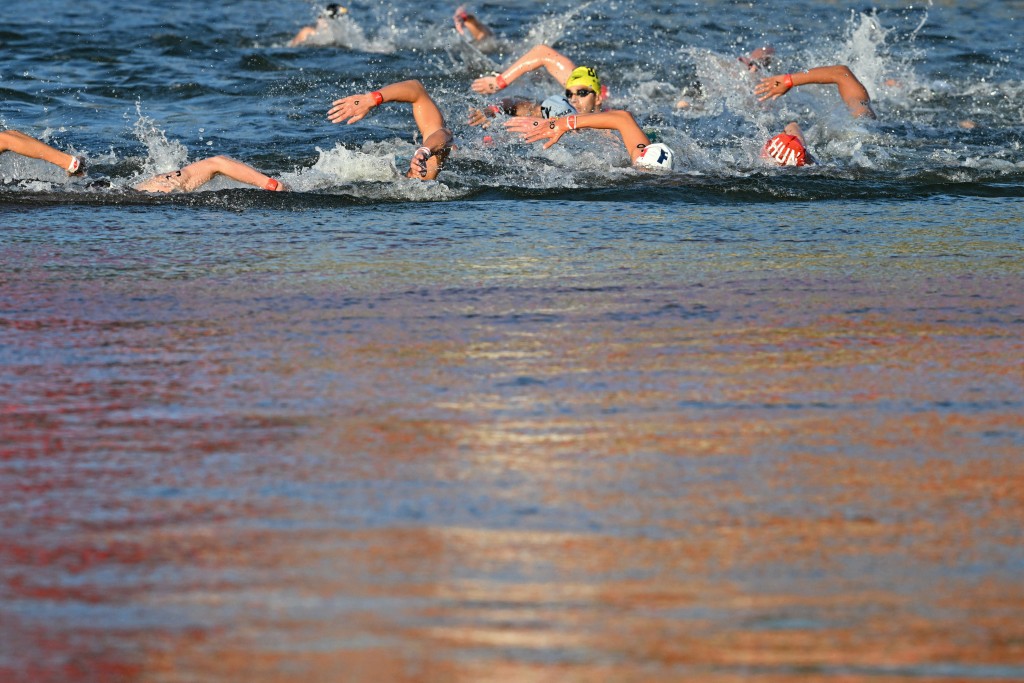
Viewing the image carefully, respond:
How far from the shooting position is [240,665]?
3.53 meters

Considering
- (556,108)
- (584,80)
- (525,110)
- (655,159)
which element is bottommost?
(655,159)

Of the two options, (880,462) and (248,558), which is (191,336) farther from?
(880,462)

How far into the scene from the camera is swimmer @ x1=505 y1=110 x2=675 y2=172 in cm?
1112

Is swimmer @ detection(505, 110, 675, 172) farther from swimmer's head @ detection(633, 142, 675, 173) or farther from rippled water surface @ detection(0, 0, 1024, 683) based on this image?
rippled water surface @ detection(0, 0, 1024, 683)

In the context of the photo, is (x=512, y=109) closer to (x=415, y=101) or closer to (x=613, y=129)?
(x=613, y=129)

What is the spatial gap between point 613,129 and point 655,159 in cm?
77

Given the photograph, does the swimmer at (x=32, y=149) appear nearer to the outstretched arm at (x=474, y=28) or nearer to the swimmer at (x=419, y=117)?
the swimmer at (x=419, y=117)

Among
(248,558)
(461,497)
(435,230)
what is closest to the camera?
(248,558)

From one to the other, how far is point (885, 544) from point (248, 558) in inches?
76.4

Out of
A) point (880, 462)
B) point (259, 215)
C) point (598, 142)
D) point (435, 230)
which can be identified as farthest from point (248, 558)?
point (598, 142)

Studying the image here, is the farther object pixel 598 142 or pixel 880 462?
pixel 598 142

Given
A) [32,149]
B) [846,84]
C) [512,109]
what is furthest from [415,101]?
[846,84]

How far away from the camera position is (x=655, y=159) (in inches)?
445

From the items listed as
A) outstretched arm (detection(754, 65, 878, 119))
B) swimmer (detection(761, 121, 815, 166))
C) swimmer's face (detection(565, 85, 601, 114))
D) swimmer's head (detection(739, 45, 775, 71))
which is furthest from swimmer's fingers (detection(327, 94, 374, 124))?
swimmer's head (detection(739, 45, 775, 71))
